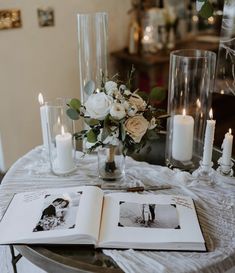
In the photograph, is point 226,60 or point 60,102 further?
point 226,60

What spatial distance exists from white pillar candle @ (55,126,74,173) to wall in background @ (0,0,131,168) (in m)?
1.07

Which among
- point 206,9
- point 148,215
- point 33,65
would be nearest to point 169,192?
point 148,215

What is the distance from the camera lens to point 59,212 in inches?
42.2

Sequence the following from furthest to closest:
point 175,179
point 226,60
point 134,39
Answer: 1. point 134,39
2. point 226,60
3. point 175,179

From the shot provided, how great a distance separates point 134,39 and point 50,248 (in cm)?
197

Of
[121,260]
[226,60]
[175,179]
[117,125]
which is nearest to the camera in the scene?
[121,260]

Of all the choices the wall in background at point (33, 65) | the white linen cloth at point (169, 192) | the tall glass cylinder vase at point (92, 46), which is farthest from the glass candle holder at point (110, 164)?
the wall in background at point (33, 65)

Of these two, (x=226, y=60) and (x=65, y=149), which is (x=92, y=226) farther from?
(x=226, y=60)

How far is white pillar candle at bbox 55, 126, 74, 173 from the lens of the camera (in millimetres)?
1314

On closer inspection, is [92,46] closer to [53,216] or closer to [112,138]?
[112,138]

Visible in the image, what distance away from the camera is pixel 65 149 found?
4.33ft

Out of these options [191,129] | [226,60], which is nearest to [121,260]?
[191,129]

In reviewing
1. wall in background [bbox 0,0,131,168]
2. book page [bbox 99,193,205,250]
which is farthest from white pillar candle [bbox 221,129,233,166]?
wall in background [bbox 0,0,131,168]

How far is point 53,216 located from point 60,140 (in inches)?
13.1
